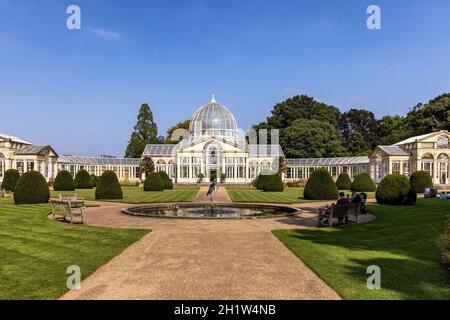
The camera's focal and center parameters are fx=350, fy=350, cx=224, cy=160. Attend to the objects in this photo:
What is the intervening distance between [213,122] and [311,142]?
20578mm

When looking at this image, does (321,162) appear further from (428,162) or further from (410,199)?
(410,199)

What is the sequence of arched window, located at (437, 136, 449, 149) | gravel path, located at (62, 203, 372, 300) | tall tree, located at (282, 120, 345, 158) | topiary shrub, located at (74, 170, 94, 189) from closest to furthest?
1. gravel path, located at (62, 203, 372, 300)
2. topiary shrub, located at (74, 170, 94, 189)
3. arched window, located at (437, 136, 449, 149)
4. tall tree, located at (282, 120, 345, 158)

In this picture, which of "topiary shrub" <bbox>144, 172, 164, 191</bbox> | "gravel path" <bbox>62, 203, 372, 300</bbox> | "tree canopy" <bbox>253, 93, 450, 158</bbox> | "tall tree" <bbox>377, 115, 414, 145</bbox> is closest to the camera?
"gravel path" <bbox>62, 203, 372, 300</bbox>

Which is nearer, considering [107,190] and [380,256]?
[380,256]

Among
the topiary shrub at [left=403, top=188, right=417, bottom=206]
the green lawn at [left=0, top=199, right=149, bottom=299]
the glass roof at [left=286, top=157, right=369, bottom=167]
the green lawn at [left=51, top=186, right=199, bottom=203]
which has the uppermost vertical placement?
the glass roof at [left=286, top=157, right=369, bottom=167]

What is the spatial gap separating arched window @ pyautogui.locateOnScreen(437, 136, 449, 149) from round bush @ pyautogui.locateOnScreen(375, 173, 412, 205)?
1473 inches

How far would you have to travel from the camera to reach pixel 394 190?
71.1 feet

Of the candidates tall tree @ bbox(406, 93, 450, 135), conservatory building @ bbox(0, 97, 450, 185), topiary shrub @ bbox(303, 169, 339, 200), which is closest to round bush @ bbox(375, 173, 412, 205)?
topiary shrub @ bbox(303, 169, 339, 200)

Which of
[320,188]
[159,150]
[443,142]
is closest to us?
[320,188]

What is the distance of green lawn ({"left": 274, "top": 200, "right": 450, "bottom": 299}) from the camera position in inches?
253

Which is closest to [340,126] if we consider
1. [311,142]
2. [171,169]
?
[311,142]

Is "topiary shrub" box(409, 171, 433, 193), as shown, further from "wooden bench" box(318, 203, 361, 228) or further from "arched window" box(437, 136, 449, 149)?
"arched window" box(437, 136, 449, 149)

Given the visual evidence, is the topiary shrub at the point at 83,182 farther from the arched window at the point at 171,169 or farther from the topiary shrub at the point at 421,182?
the topiary shrub at the point at 421,182

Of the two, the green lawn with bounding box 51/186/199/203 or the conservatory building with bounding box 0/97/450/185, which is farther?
the conservatory building with bounding box 0/97/450/185
